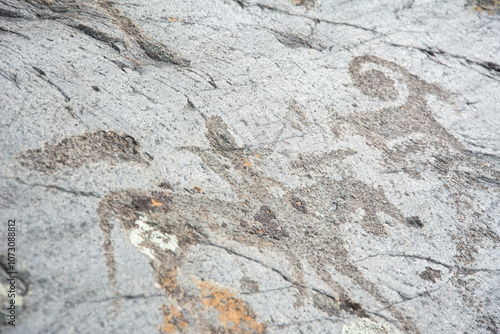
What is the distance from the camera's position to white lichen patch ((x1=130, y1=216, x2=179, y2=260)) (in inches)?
45.6

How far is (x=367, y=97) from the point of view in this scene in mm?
1889

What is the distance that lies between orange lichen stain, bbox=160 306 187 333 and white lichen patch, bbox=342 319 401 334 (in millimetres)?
493

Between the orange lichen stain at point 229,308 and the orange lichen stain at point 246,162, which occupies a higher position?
the orange lichen stain at point 246,162

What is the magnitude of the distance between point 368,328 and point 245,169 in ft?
2.31

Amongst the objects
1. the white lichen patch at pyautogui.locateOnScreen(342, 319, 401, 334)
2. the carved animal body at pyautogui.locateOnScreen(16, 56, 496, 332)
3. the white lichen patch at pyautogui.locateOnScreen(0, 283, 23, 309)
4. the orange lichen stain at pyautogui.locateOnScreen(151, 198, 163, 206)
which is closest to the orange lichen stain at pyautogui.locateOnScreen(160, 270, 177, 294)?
the carved animal body at pyautogui.locateOnScreen(16, 56, 496, 332)

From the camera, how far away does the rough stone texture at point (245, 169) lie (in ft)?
3.63

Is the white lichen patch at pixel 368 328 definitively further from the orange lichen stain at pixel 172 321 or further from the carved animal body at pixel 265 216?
the orange lichen stain at pixel 172 321

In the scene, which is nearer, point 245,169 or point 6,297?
point 6,297

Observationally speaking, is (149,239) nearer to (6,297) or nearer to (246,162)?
(6,297)

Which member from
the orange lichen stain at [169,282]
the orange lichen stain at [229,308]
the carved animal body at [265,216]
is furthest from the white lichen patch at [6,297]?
the orange lichen stain at [229,308]

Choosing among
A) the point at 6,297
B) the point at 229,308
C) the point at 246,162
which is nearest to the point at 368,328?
the point at 229,308

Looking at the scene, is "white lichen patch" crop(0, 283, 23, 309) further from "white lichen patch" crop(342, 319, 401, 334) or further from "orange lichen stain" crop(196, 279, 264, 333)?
"white lichen patch" crop(342, 319, 401, 334)

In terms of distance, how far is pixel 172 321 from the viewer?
3.39ft

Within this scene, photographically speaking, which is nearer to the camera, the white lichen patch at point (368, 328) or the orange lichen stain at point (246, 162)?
the white lichen patch at point (368, 328)
